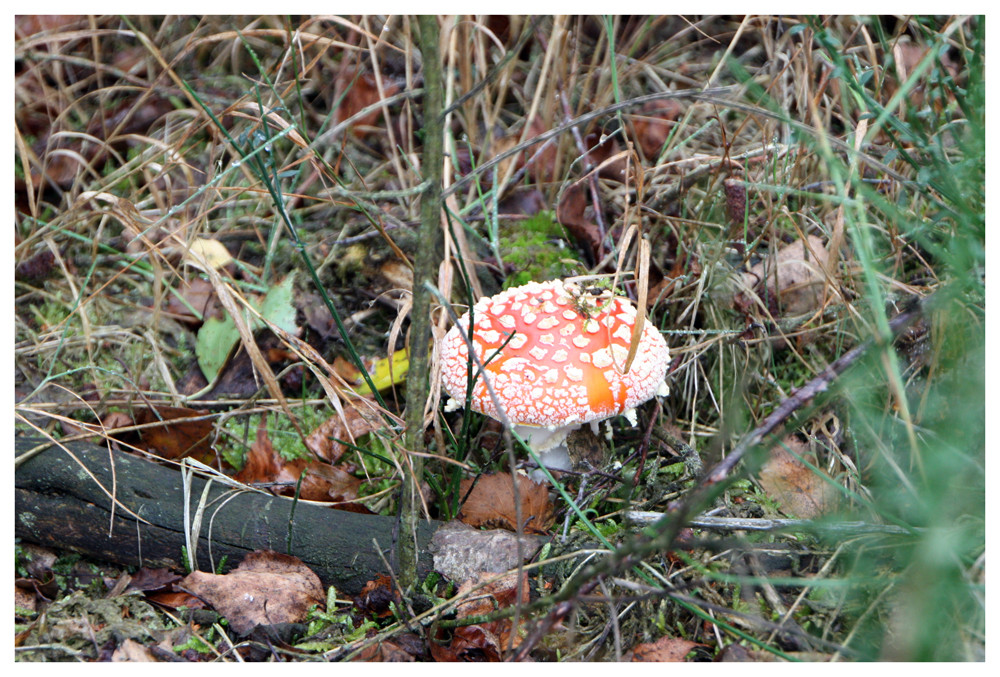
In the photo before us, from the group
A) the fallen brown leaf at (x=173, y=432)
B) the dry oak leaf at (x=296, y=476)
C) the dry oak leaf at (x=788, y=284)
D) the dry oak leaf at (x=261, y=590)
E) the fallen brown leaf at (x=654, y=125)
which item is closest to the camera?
the dry oak leaf at (x=261, y=590)

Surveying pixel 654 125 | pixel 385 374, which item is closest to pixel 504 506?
pixel 385 374

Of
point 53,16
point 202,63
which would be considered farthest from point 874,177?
point 53,16

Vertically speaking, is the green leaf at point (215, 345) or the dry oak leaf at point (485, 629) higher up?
the green leaf at point (215, 345)

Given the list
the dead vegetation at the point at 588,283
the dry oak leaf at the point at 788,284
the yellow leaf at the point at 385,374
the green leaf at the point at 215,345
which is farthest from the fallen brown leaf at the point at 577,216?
the green leaf at the point at 215,345

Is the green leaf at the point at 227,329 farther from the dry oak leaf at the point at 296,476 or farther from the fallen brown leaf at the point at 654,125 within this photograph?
the fallen brown leaf at the point at 654,125

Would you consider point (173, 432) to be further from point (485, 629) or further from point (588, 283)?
point (588, 283)

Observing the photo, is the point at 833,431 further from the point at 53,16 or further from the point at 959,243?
the point at 53,16

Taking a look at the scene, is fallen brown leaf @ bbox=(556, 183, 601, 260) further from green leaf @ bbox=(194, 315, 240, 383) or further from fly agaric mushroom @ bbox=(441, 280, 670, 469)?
green leaf @ bbox=(194, 315, 240, 383)
